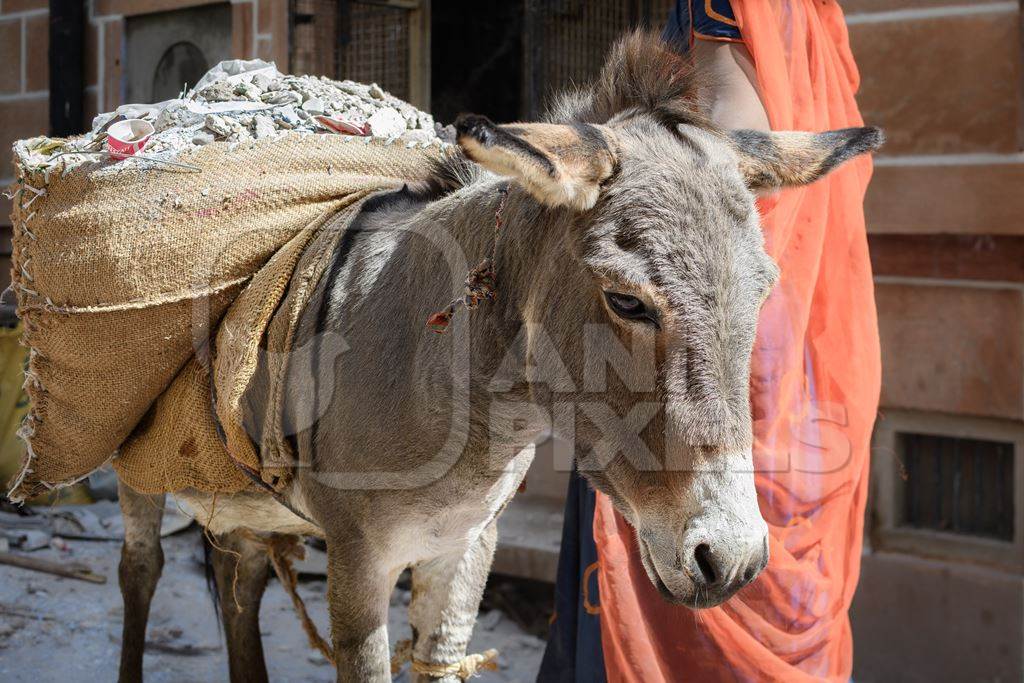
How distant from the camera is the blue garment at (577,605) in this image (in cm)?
290

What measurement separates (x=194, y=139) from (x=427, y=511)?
122 cm

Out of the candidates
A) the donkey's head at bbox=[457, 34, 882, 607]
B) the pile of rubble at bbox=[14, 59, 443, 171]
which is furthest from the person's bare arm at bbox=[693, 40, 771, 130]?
the pile of rubble at bbox=[14, 59, 443, 171]

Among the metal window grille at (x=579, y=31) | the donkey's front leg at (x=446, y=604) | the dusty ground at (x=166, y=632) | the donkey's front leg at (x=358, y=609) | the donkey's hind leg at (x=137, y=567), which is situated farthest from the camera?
the metal window grille at (x=579, y=31)

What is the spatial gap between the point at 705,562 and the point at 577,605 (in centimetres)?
147

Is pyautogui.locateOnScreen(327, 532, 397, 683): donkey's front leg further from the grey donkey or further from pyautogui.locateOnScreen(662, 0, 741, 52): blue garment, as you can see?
pyautogui.locateOnScreen(662, 0, 741, 52): blue garment

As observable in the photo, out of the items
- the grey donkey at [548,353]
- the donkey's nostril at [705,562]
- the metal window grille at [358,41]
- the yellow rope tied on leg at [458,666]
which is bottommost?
the yellow rope tied on leg at [458,666]

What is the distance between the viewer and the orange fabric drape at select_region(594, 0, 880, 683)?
247 centimetres

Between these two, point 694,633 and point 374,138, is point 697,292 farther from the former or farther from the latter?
point 374,138

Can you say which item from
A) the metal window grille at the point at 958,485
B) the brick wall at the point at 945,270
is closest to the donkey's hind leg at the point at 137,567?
the brick wall at the point at 945,270

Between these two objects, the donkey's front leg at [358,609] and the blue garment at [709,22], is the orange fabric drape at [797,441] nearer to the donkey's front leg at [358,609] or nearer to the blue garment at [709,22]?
the blue garment at [709,22]

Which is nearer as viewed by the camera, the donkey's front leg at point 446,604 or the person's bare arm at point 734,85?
the person's bare arm at point 734,85

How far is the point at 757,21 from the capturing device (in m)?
2.47

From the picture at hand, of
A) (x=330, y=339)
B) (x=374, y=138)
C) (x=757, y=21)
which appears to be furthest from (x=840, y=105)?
(x=330, y=339)

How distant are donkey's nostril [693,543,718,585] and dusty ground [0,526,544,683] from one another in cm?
261
